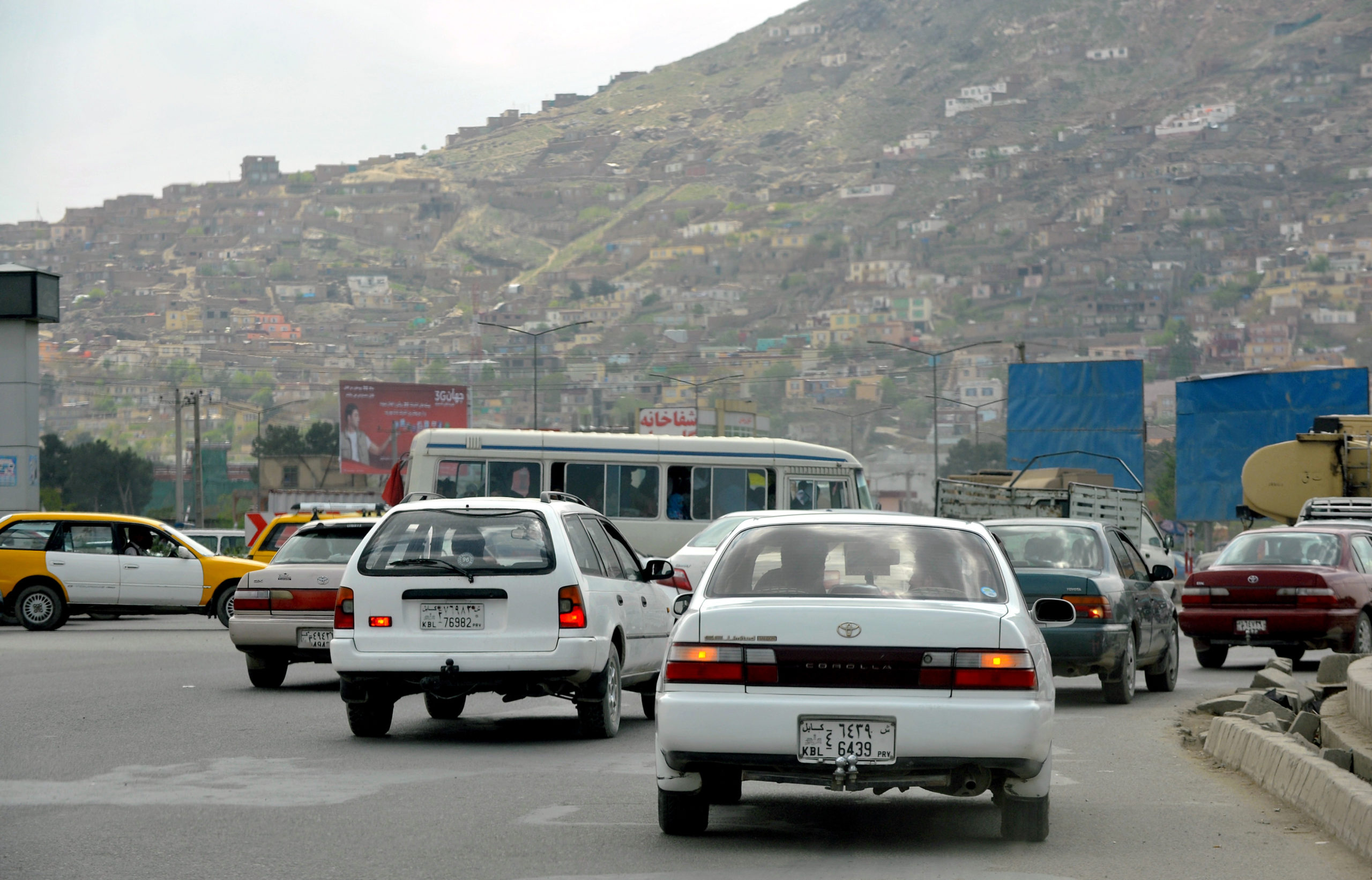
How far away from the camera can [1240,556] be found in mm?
19516

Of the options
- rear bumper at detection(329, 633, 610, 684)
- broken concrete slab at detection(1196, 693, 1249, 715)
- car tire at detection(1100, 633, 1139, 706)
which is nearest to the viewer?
rear bumper at detection(329, 633, 610, 684)

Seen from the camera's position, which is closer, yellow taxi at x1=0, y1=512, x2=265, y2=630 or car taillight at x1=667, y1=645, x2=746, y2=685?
car taillight at x1=667, y1=645, x2=746, y2=685

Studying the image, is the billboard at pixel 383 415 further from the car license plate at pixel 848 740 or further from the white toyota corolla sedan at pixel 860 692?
the car license plate at pixel 848 740

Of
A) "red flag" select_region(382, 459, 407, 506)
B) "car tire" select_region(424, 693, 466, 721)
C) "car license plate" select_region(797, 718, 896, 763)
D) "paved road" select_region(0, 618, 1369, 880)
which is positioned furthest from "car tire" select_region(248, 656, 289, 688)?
"red flag" select_region(382, 459, 407, 506)

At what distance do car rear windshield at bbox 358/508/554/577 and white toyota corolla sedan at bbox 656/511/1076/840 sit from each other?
4.34 m

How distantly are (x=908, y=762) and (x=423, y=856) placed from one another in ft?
6.85

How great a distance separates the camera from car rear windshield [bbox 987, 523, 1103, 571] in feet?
51.1

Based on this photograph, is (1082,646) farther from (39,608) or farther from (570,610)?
(39,608)

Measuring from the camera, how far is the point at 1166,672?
16969 mm

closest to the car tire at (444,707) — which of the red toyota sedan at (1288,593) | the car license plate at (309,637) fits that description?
the car license plate at (309,637)

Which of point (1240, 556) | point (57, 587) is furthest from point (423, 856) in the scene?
point (57, 587)

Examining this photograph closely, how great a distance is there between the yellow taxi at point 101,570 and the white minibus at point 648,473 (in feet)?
15.8

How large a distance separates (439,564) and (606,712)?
1597mm

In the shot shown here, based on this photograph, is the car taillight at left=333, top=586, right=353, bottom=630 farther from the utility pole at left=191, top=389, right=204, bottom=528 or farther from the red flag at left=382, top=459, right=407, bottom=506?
the utility pole at left=191, top=389, right=204, bottom=528
